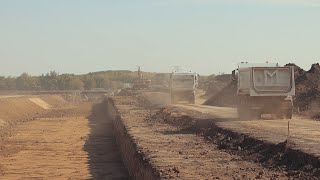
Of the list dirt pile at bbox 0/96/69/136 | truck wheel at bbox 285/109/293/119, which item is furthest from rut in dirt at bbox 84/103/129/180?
truck wheel at bbox 285/109/293/119

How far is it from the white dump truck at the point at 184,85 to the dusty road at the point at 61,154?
10364mm

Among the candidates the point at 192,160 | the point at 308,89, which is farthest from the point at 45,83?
the point at 192,160

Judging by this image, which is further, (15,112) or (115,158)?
(15,112)

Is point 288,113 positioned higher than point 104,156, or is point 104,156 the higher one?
point 288,113

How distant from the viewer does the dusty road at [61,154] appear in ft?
66.2

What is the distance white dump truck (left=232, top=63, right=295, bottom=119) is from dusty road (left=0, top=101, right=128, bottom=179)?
261 inches

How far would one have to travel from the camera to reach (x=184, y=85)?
159ft

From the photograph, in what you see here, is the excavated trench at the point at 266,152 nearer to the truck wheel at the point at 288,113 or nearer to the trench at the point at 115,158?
the trench at the point at 115,158

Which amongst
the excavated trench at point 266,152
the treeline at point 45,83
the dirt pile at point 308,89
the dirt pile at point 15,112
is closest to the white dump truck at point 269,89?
the excavated trench at point 266,152

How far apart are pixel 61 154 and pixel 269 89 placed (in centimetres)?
999

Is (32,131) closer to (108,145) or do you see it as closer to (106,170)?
(108,145)

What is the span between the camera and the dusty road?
20170 millimetres

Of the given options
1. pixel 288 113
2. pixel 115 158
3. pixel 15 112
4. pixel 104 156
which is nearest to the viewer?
pixel 115 158

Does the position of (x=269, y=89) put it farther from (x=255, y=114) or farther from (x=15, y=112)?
(x=15, y=112)
